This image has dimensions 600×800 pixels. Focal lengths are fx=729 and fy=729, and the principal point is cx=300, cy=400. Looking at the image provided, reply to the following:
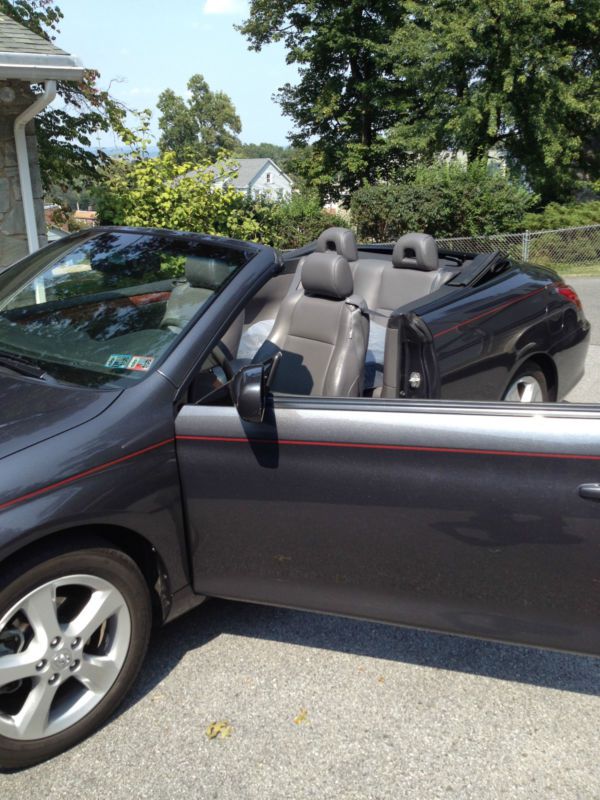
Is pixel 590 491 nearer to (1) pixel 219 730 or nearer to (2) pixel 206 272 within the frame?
(1) pixel 219 730

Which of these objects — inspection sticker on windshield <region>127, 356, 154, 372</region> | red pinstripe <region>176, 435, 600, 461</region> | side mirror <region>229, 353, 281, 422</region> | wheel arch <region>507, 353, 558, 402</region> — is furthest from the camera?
wheel arch <region>507, 353, 558, 402</region>

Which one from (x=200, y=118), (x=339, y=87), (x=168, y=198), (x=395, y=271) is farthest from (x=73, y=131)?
(x=200, y=118)

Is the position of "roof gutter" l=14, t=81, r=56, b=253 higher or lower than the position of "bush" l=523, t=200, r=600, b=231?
higher

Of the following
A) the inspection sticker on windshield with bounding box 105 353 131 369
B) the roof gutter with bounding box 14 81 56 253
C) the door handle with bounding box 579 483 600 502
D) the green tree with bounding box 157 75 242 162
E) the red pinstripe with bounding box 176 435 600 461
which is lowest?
the door handle with bounding box 579 483 600 502

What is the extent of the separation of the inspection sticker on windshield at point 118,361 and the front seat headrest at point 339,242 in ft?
8.45

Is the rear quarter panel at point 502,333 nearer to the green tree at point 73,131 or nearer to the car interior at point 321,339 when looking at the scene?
the car interior at point 321,339

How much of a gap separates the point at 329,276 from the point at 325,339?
308mm

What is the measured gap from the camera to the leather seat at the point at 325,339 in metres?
3.46

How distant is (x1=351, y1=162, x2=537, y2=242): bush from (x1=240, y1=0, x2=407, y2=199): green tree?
725 centimetres

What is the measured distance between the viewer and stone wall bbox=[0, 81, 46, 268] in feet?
25.8

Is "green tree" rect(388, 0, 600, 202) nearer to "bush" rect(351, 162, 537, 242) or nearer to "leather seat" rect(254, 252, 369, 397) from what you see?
"bush" rect(351, 162, 537, 242)

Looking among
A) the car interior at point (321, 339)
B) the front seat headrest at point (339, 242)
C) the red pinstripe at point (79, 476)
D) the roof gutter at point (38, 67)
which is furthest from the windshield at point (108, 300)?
the roof gutter at point (38, 67)

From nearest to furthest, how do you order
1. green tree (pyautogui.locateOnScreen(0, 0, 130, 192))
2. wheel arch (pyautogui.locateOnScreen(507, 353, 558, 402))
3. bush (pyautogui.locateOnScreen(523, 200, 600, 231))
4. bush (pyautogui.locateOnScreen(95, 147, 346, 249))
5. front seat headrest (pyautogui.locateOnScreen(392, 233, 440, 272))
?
wheel arch (pyautogui.locateOnScreen(507, 353, 558, 402))
front seat headrest (pyautogui.locateOnScreen(392, 233, 440, 272))
bush (pyautogui.locateOnScreen(95, 147, 346, 249))
green tree (pyautogui.locateOnScreen(0, 0, 130, 192))
bush (pyautogui.locateOnScreen(523, 200, 600, 231))

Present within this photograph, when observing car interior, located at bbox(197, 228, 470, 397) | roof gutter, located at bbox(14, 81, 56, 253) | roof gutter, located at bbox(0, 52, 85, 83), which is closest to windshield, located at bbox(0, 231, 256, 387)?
car interior, located at bbox(197, 228, 470, 397)
